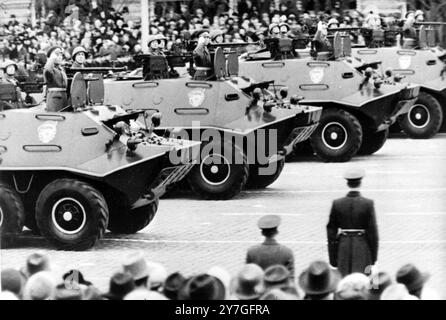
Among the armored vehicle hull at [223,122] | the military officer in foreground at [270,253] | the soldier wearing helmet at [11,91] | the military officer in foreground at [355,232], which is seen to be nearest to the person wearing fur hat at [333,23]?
the armored vehicle hull at [223,122]

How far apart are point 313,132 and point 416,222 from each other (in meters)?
6.34

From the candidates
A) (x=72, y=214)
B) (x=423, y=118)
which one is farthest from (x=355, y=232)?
(x=423, y=118)

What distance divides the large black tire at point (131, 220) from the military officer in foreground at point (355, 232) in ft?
17.6

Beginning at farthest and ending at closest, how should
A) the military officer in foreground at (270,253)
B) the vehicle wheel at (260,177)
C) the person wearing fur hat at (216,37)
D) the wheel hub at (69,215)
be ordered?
the person wearing fur hat at (216,37) → the vehicle wheel at (260,177) → the wheel hub at (69,215) → the military officer in foreground at (270,253)

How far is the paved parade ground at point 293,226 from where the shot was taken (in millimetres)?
13266

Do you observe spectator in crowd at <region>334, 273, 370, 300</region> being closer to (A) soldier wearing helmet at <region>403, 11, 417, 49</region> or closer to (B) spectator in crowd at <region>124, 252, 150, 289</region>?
(B) spectator in crowd at <region>124, 252, 150, 289</region>

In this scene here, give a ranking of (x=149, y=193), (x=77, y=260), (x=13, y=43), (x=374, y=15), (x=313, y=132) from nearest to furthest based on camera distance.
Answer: (x=77, y=260)
(x=149, y=193)
(x=313, y=132)
(x=374, y=15)
(x=13, y=43)

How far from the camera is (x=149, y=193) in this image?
14633 millimetres

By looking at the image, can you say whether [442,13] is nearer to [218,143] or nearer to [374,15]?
[374,15]

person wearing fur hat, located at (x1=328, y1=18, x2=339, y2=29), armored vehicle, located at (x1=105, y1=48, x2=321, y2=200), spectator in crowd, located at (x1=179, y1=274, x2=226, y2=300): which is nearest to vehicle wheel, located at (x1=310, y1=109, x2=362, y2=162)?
armored vehicle, located at (x1=105, y1=48, x2=321, y2=200)

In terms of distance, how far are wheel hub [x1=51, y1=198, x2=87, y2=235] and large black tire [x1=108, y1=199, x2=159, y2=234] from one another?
3.85ft

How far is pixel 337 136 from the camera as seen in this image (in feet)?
71.7

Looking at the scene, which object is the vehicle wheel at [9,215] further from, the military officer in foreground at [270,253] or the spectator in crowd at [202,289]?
the spectator in crowd at [202,289]
